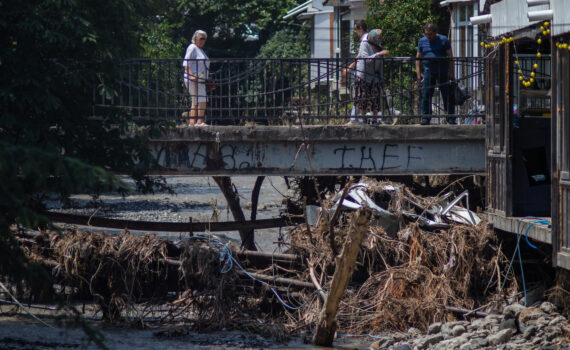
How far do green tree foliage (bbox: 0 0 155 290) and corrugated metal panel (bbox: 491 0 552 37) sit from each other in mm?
4905

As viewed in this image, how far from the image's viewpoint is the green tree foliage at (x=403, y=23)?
790 inches

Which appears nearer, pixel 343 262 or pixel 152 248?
pixel 343 262

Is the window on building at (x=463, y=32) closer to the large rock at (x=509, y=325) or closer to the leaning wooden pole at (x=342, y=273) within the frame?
the large rock at (x=509, y=325)

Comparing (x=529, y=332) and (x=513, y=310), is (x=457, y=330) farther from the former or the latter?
Answer: (x=529, y=332)

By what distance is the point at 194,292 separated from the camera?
39.5 feet

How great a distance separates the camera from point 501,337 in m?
9.97

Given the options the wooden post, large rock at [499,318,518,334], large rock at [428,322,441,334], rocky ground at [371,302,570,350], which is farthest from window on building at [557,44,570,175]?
the wooden post

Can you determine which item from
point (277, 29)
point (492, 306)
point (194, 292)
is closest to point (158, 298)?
point (194, 292)

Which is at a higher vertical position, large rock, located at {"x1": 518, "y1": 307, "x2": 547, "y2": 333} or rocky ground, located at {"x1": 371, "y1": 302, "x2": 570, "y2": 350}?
large rock, located at {"x1": 518, "y1": 307, "x2": 547, "y2": 333}

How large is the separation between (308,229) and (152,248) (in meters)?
2.51

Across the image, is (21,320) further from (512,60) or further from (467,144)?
(512,60)

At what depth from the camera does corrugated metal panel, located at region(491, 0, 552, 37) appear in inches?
394

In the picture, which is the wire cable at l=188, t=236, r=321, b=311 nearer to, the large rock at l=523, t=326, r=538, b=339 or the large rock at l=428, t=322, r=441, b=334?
the large rock at l=428, t=322, r=441, b=334

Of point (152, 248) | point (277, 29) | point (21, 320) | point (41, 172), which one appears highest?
point (277, 29)
